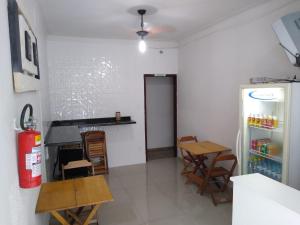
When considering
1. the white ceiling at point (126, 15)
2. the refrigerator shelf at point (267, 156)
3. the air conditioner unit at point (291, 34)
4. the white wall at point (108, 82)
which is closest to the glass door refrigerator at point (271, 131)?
the refrigerator shelf at point (267, 156)

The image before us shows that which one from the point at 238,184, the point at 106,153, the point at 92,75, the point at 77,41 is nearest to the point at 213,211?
the point at 238,184

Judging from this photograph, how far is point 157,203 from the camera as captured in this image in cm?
340

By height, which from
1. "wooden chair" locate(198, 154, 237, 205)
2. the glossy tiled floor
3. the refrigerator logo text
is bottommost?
the glossy tiled floor

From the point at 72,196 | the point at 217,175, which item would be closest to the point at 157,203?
the point at 217,175

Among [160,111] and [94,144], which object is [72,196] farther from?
[160,111]

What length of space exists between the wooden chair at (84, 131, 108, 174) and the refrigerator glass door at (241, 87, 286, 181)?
2825 millimetres

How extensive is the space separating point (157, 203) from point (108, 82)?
2.69m

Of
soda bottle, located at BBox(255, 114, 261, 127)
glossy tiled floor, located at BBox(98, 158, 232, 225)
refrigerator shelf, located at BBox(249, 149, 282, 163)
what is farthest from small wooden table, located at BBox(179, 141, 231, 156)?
soda bottle, located at BBox(255, 114, 261, 127)

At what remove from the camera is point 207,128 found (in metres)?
4.38

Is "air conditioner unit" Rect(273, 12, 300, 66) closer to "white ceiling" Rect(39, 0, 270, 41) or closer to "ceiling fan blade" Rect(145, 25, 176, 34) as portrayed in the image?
"white ceiling" Rect(39, 0, 270, 41)

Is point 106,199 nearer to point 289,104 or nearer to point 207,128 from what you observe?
point 289,104

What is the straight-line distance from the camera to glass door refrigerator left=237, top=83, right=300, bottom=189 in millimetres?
2203

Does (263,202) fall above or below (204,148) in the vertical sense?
above

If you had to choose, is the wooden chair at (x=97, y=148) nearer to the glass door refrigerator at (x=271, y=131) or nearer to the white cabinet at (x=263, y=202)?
the glass door refrigerator at (x=271, y=131)
